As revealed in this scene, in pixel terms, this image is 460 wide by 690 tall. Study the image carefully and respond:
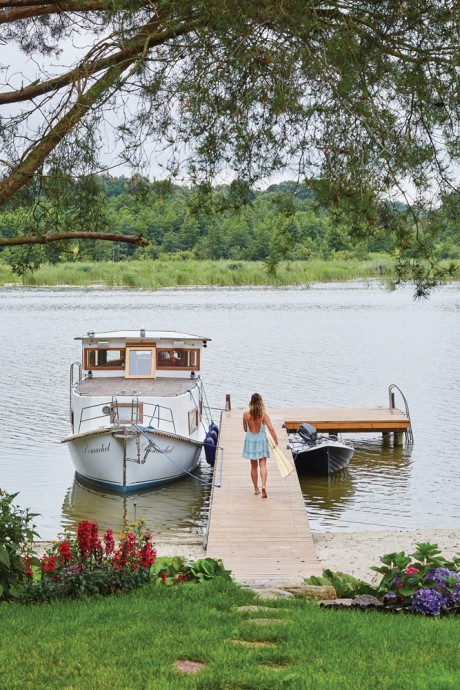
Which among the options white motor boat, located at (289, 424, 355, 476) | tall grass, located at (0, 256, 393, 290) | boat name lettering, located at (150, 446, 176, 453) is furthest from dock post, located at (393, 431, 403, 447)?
tall grass, located at (0, 256, 393, 290)

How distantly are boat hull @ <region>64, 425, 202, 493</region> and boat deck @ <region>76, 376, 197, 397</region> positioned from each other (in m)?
1.09

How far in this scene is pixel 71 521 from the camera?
19.2 m

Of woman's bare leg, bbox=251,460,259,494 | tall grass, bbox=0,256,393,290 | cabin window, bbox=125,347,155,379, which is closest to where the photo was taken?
woman's bare leg, bbox=251,460,259,494

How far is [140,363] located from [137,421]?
3.19 meters

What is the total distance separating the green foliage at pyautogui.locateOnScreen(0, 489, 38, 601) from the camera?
752 cm

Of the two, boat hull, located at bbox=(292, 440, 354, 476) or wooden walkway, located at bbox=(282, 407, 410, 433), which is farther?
wooden walkway, located at bbox=(282, 407, 410, 433)

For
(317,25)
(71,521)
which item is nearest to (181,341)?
(71,521)

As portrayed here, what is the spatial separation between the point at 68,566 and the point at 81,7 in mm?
4846

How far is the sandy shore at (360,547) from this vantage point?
13719 millimetres

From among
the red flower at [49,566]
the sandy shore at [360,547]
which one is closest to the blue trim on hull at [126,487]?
the sandy shore at [360,547]

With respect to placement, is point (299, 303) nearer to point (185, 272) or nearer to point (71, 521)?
point (185, 272)

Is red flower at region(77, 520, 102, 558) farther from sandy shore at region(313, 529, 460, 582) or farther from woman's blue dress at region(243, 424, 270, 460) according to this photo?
woman's blue dress at region(243, 424, 270, 460)

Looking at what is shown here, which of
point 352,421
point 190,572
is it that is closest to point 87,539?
point 190,572

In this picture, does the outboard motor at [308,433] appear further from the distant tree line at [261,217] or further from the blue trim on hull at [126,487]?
the distant tree line at [261,217]
